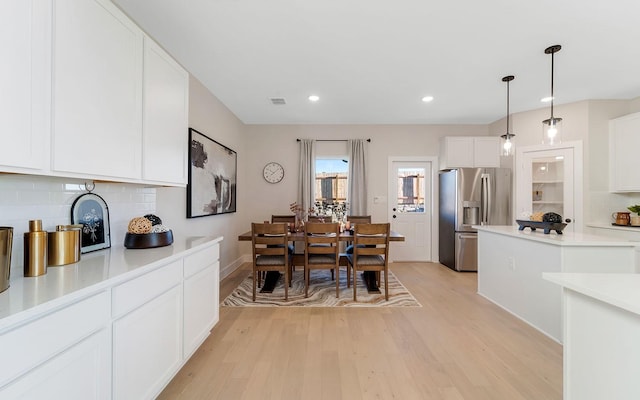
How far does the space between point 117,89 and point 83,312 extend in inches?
48.2

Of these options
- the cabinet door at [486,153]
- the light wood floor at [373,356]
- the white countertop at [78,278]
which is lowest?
the light wood floor at [373,356]

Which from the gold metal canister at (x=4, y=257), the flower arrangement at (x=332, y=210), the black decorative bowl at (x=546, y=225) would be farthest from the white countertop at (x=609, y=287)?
the flower arrangement at (x=332, y=210)

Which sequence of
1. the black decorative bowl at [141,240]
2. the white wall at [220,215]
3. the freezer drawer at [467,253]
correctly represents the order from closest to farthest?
1. the black decorative bowl at [141,240]
2. the white wall at [220,215]
3. the freezer drawer at [467,253]

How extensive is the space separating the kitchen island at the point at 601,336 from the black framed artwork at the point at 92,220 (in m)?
2.58

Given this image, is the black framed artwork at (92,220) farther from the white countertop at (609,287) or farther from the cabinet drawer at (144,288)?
the white countertop at (609,287)

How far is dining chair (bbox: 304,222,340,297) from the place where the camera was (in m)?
3.17

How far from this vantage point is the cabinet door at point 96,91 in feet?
4.04

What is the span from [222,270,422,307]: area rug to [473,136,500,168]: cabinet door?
2725 mm

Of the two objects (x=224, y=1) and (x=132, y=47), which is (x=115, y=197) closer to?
(x=132, y=47)

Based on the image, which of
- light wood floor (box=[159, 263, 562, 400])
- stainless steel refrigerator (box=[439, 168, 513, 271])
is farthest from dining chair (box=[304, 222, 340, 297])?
stainless steel refrigerator (box=[439, 168, 513, 271])

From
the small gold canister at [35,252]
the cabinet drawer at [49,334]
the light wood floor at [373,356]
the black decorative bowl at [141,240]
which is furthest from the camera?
the black decorative bowl at [141,240]

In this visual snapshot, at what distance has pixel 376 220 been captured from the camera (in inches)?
205

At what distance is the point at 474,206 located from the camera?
457 centimetres

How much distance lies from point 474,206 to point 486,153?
104cm
